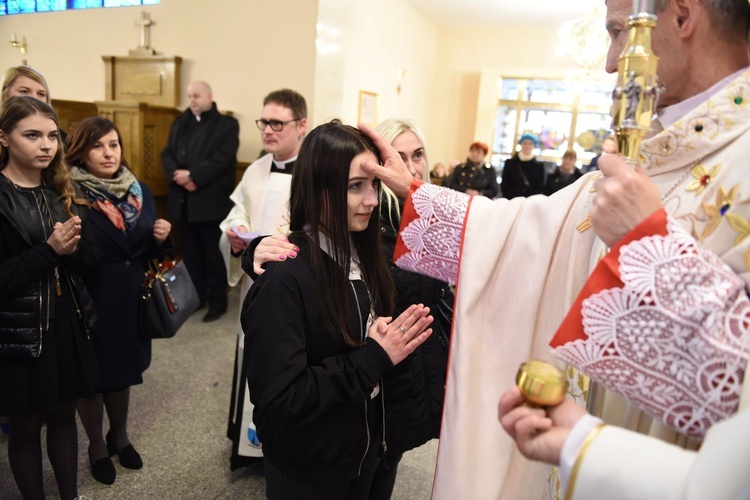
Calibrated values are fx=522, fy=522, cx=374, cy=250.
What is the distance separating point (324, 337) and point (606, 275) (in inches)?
28.5

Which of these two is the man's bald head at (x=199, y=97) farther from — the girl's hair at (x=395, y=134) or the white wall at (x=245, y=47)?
the girl's hair at (x=395, y=134)

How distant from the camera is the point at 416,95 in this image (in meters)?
8.86

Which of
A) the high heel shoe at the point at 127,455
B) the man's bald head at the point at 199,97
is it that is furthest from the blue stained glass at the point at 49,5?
the high heel shoe at the point at 127,455

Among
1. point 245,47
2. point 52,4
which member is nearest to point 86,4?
point 52,4

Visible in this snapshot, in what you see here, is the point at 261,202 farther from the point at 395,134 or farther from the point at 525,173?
the point at 525,173

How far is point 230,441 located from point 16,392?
3.75 ft

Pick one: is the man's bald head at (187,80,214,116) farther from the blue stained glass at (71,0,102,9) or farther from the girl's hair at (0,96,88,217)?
the girl's hair at (0,96,88,217)

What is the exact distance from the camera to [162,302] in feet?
7.93

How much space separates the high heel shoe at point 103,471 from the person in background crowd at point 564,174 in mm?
6550

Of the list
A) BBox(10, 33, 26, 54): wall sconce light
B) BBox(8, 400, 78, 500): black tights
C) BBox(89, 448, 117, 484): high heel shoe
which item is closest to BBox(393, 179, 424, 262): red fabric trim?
BBox(8, 400, 78, 500): black tights

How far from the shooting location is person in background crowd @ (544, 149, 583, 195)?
296 inches

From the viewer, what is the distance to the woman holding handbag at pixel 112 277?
229cm

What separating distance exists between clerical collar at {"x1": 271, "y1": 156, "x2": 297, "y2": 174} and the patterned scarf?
26.3 inches

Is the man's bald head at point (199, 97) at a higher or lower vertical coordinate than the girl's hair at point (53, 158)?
higher
